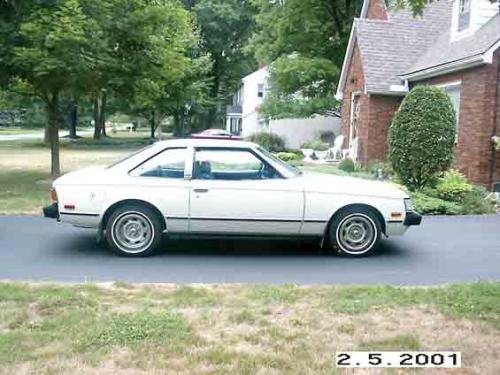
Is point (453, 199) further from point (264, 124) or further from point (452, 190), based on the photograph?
point (264, 124)

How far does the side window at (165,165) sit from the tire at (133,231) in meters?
0.46

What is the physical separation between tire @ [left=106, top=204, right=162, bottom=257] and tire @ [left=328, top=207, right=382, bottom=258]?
85.8 inches

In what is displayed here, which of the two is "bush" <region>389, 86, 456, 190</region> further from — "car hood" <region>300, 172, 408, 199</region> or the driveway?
"car hood" <region>300, 172, 408, 199</region>

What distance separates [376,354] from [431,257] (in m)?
3.68

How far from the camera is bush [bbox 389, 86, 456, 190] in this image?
1279cm

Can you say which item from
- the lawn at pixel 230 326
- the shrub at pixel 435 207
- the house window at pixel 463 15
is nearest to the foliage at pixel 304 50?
the house window at pixel 463 15

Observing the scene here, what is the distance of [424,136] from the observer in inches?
504

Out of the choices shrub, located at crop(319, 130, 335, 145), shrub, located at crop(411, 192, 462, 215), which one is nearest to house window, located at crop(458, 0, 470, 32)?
shrub, located at crop(411, 192, 462, 215)

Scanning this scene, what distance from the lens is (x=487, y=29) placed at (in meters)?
15.9

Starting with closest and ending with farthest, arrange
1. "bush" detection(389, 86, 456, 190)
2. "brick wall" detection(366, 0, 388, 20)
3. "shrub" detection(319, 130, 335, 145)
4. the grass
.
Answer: "bush" detection(389, 86, 456, 190), "brick wall" detection(366, 0, 388, 20), "shrub" detection(319, 130, 335, 145), the grass

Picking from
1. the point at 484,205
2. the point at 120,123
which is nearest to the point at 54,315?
the point at 484,205

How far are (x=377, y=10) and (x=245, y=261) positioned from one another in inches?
874

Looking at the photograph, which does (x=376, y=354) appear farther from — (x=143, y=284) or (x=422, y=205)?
(x=422, y=205)

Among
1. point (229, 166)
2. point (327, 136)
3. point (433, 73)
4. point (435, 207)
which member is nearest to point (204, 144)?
point (229, 166)
